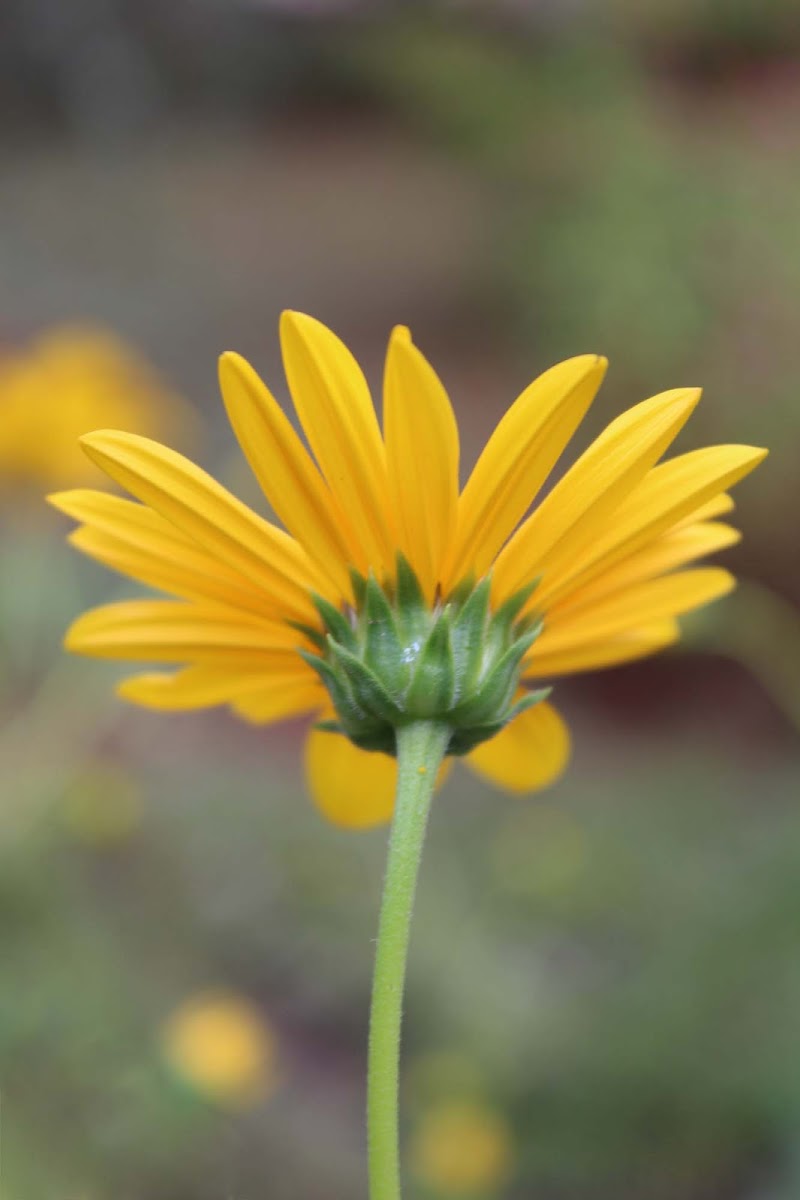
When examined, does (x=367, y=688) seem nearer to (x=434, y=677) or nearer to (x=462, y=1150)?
(x=434, y=677)

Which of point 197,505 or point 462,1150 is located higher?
point 197,505

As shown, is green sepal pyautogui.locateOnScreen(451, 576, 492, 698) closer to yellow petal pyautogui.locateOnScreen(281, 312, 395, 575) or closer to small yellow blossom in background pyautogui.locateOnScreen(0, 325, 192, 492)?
yellow petal pyautogui.locateOnScreen(281, 312, 395, 575)

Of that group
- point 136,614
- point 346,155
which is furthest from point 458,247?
point 136,614

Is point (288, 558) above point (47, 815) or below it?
above

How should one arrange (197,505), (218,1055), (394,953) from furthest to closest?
(218,1055)
(197,505)
(394,953)

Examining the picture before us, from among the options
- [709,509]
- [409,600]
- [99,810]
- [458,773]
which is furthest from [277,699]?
[458,773]

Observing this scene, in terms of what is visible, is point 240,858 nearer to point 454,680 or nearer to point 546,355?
point 454,680
